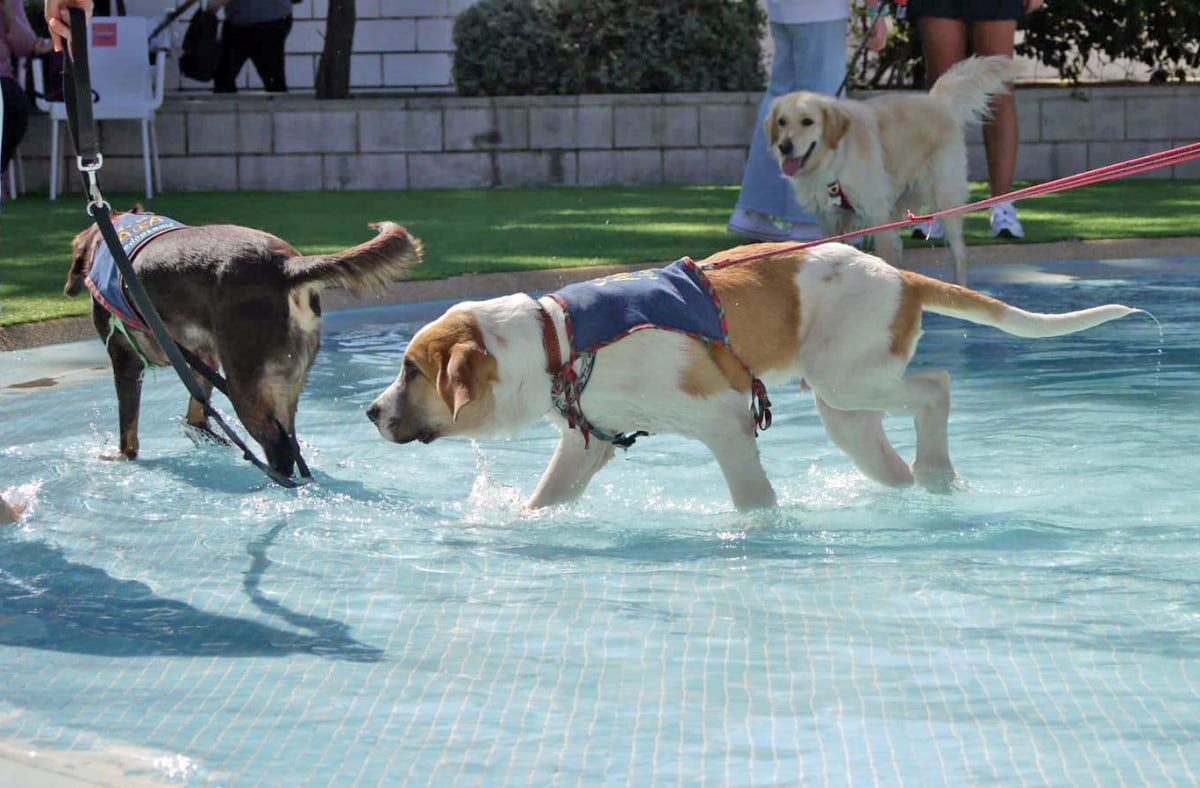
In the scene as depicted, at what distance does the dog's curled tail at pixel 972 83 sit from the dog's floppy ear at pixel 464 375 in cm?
612

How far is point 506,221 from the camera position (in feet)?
39.9

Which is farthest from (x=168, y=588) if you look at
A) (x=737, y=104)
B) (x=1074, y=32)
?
(x=1074, y=32)

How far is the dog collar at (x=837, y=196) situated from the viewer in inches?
369

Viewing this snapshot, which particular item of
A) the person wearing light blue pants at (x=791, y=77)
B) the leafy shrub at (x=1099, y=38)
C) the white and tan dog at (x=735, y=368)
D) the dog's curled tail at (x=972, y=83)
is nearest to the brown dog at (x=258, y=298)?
the white and tan dog at (x=735, y=368)

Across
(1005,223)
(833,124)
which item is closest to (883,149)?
(833,124)

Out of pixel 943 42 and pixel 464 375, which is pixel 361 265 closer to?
pixel 464 375

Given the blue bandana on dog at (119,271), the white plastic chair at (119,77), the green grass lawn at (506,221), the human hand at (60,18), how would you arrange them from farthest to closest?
the white plastic chair at (119,77) < the green grass lawn at (506,221) < the blue bandana on dog at (119,271) < the human hand at (60,18)

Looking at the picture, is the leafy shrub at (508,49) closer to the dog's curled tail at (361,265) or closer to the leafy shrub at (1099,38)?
the leafy shrub at (1099,38)

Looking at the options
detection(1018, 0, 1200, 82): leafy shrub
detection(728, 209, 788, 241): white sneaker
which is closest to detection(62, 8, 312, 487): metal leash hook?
detection(728, 209, 788, 241): white sneaker

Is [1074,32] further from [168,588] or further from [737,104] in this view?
[168,588]

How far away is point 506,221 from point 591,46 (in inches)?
190

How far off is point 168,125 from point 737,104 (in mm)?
5632

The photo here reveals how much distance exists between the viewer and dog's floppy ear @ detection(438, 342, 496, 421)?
411 centimetres

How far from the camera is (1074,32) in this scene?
56.9 feet
